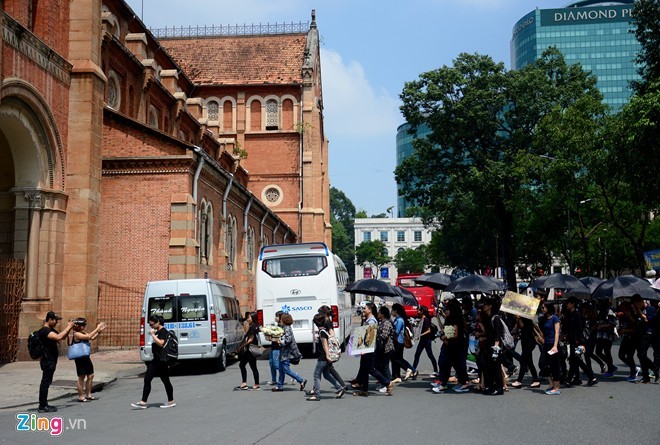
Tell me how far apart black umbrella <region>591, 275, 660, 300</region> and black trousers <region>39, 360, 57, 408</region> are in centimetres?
1175

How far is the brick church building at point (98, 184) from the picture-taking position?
62.4ft

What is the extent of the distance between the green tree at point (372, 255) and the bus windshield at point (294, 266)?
9349 cm

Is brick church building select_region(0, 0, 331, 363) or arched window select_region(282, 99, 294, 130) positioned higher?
arched window select_region(282, 99, 294, 130)

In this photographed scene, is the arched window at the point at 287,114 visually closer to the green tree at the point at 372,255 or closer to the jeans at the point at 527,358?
the jeans at the point at 527,358

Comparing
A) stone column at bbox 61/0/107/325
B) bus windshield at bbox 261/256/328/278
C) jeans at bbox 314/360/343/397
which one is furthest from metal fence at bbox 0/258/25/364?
jeans at bbox 314/360/343/397

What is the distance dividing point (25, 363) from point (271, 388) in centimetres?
750

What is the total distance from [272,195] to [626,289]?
37651mm

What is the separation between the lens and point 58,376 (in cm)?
1541

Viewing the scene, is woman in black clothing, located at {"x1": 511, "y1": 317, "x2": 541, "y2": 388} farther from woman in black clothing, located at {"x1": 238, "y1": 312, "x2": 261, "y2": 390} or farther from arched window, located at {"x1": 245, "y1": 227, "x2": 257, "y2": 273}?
arched window, located at {"x1": 245, "y1": 227, "x2": 257, "y2": 273}

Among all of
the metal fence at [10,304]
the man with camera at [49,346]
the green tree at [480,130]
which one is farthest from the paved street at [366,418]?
the green tree at [480,130]

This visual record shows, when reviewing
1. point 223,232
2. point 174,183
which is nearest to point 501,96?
point 223,232

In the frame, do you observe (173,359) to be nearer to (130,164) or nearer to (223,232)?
(130,164)

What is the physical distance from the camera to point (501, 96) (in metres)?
42.3

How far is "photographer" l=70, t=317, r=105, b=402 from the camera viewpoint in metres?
12.2
